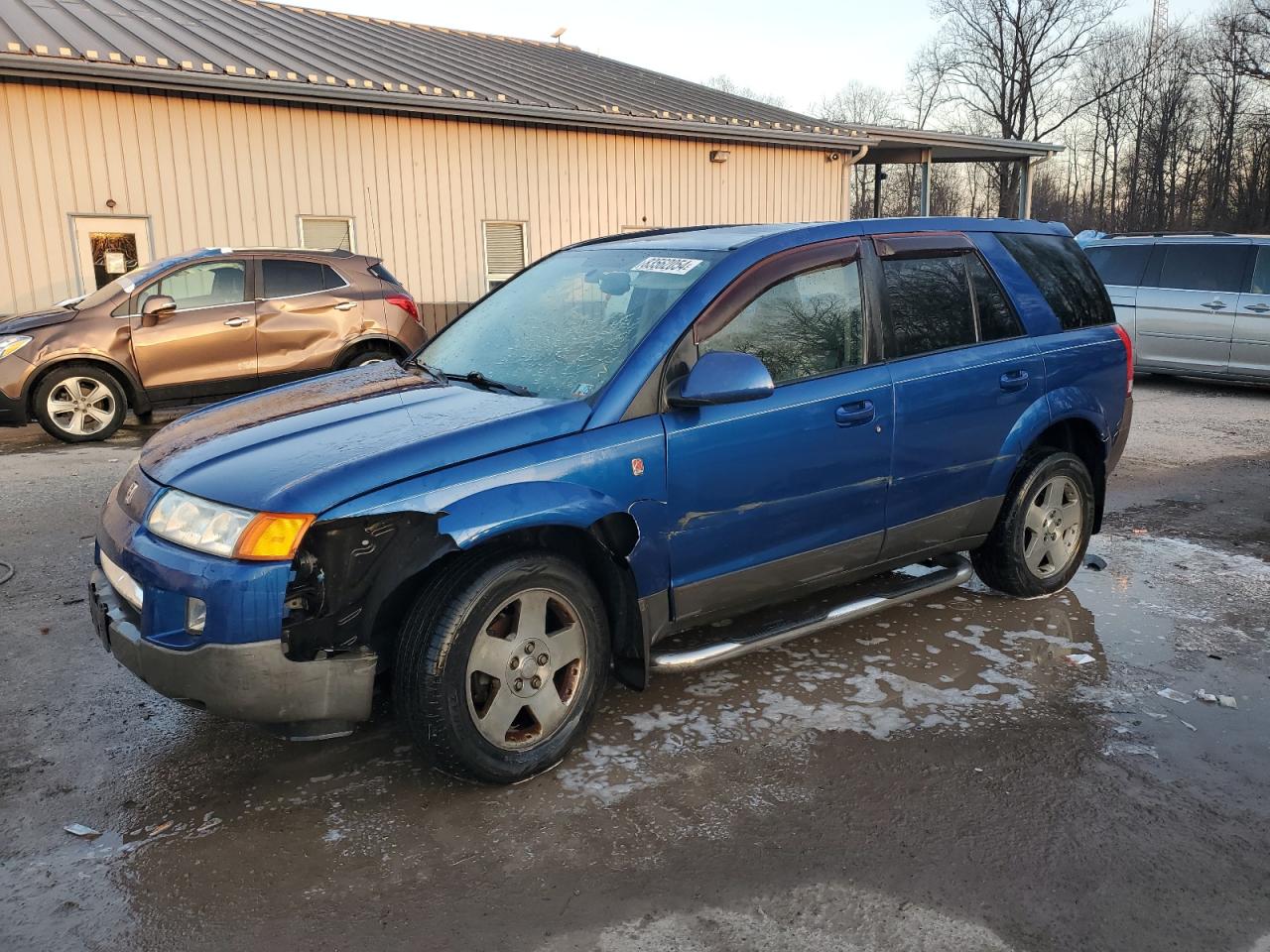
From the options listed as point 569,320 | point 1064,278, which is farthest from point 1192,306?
point 569,320

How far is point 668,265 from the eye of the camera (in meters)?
3.99

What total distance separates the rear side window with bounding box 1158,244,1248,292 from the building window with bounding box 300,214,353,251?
10.9 m

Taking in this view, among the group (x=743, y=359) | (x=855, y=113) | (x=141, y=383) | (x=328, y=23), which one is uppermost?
(x=855, y=113)

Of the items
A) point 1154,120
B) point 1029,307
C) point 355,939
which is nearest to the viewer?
point 355,939

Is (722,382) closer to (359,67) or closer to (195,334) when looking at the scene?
(195,334)

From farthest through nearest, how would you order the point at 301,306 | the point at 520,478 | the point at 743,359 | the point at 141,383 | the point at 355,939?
the point at 301,306
the point at 141,383
the point at 743,359
the point at 520,478
the point at 355,939

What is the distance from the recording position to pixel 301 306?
33.6 feet

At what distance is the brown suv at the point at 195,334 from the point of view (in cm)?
927

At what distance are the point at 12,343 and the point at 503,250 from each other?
7871mm

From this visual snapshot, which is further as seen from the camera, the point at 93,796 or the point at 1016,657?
the point at 1016,657

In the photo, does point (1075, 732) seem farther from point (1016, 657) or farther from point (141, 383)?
point (141, 383)

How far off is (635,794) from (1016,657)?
1.99m

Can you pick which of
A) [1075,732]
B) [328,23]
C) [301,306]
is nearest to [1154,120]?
[328,23]

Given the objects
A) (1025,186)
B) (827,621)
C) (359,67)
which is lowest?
(827,621)
